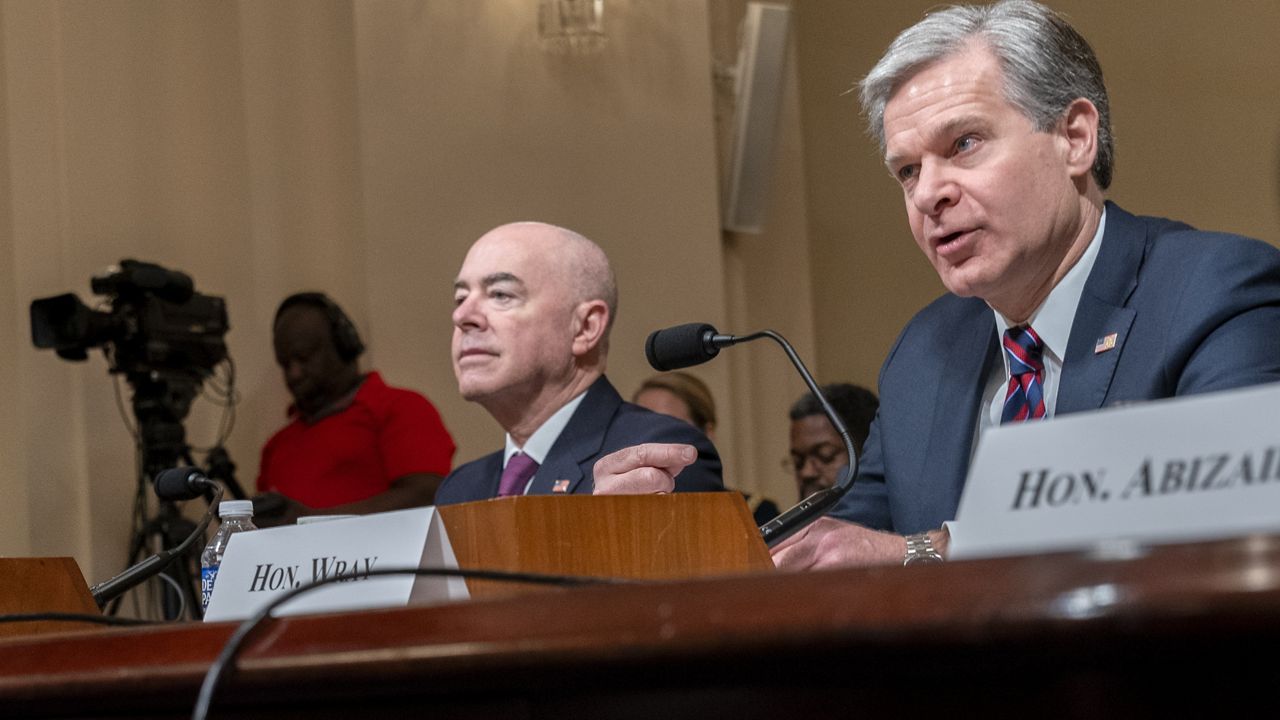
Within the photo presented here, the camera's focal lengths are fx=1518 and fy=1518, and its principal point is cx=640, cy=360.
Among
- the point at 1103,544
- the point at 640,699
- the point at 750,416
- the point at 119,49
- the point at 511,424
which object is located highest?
the point at 119,49

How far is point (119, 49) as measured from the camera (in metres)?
4.63

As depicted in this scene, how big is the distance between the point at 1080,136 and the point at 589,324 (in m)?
1.21

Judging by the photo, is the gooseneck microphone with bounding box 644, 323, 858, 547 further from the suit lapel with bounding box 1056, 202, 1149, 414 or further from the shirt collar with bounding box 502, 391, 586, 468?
the shirt collar with bounding box 502, 391, 586, 468

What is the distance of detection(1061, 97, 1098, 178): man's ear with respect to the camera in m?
2.03

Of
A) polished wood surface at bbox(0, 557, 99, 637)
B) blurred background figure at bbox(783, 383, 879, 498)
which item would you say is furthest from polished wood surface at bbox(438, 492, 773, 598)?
blurred background figure at bbox(783, 383, 879, 498)

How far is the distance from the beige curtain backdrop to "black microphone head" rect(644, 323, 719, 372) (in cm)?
282

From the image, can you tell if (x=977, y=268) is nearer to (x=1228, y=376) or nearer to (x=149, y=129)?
(x=1228, y=376)

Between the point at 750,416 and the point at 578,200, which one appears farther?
the point at 750,416

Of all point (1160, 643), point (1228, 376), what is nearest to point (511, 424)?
point (1228, 376)

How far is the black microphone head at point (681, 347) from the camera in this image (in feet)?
6.04

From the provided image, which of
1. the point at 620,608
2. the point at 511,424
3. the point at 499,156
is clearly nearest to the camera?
the point at 620,608

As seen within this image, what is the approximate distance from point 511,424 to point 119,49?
2399mm

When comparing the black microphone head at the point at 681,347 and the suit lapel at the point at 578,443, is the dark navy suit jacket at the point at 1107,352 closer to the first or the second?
the black microphone head at the point at 681,347

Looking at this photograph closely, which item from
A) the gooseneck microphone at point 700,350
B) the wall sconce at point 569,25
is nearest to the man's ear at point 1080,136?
the gooseneck microphone at point 700,350
